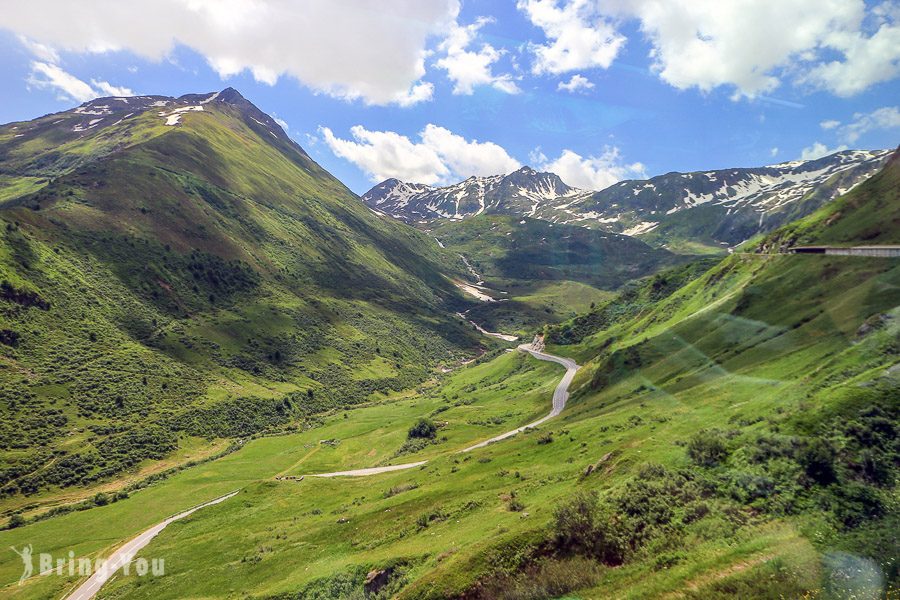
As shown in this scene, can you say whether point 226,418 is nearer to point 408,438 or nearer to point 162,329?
point 162,329

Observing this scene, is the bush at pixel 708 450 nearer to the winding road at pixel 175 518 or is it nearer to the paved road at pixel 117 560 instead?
the winding road at pixel 175 518

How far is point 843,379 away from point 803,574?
3422 cm

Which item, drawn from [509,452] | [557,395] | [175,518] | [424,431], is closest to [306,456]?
[424,431]

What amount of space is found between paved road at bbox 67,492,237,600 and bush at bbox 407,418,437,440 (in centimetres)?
5504

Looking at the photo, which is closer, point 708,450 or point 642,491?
point 642,491

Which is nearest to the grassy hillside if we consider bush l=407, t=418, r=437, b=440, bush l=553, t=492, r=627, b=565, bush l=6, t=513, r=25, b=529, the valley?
bush l=553, t=492, r=627, b=565

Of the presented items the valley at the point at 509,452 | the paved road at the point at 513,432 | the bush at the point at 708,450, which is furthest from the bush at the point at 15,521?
the bush at the point at 708,450

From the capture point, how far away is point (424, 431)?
129 meters

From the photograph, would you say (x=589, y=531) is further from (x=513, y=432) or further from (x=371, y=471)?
(x=371, y=471)

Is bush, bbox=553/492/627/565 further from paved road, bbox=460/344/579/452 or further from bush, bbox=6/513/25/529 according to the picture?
bush, bbox=6/513/25/529

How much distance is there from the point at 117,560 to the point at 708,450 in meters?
95.1

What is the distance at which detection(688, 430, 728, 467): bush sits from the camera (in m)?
35.0

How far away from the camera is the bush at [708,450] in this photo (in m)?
35.0

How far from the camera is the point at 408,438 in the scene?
132500 millimetres
